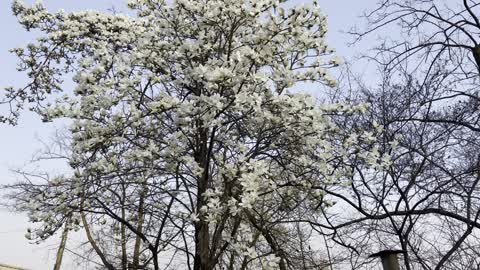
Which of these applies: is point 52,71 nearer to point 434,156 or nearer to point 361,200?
point 361,200

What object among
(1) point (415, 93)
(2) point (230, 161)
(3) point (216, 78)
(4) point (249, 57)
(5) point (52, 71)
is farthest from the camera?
(5) point (52, 71)

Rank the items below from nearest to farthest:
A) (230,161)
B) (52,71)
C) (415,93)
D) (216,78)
Answer: (216,78)
(230,161)
(415,93)
(52,71)

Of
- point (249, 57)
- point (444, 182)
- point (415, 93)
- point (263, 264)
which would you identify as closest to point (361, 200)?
point (444, 182)

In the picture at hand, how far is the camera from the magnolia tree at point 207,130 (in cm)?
432

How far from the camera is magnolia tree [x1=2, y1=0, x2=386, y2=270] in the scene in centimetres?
432

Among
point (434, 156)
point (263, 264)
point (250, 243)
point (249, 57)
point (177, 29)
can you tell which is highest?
point (177, 29)

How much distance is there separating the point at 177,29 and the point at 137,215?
2094mm

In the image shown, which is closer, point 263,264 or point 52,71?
point 263,264

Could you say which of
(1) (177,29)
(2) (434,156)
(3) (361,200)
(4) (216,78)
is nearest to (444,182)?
(2) (434,156)

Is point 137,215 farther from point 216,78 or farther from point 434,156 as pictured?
point 434,156

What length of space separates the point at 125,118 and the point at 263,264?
71.1 inches

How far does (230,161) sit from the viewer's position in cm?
479

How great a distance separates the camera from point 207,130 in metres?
4.68

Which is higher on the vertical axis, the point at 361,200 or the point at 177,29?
the point at 177,29
